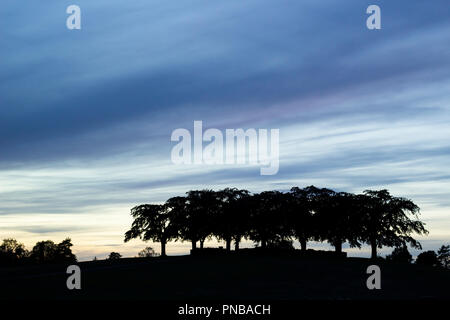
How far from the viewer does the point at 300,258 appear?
6781 cm

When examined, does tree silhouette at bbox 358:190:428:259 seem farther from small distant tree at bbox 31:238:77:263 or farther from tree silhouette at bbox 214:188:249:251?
small distant tree at bbox 31:238:77:263

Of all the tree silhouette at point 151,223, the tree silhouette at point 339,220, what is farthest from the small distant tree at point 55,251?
the tree silhouette at point 339,220

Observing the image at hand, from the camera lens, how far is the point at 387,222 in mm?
86125

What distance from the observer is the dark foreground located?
38.2 m

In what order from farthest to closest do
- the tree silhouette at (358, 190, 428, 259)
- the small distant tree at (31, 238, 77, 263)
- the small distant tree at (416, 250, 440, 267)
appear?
the small distant tree at (31, 238, 77, 263) → the small distant tree at (416, 250, 440, 267) → the tree silhouette at (358, 190, 428, 259)

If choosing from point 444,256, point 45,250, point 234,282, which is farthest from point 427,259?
point 45,250

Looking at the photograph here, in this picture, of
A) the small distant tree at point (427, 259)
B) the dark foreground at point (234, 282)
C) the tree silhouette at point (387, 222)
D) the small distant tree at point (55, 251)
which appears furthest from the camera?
the small distant tree at point (55, 251)

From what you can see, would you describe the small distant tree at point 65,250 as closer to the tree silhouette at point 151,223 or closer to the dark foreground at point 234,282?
the tree silhouette at point 151,223

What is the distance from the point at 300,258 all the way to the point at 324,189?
25146mm

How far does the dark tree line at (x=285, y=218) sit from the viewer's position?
3398 inches

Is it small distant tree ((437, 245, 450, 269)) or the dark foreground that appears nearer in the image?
the dark foreground

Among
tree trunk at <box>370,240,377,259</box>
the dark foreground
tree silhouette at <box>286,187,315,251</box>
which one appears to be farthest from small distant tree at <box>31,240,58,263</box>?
the dark foreground

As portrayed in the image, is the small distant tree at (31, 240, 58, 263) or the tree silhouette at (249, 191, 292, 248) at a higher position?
the tree silhouette at (249, 191, 292, 248)
